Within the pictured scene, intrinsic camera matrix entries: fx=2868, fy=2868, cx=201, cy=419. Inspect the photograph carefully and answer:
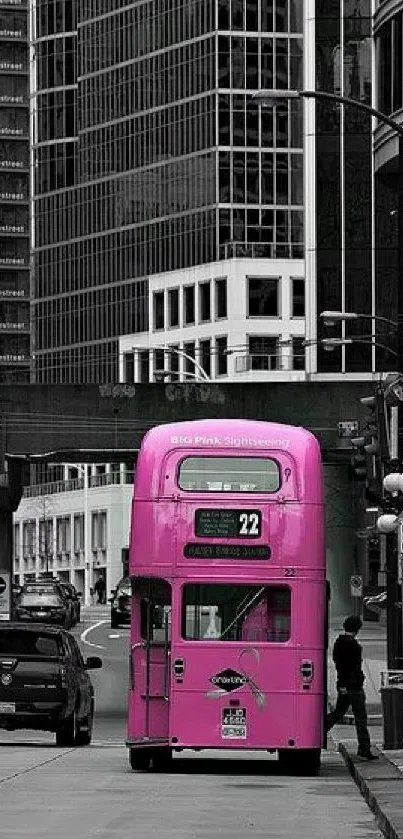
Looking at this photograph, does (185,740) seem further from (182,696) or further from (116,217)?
(116,217)

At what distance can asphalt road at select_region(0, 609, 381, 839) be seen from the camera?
23125mm

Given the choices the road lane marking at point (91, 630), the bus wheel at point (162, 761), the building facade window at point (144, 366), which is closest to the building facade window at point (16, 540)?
the building facade window at point (144, 366)

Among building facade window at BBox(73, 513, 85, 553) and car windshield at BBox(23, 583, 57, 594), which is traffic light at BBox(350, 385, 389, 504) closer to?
car windshield at BBox(23, 583, 57, 594)

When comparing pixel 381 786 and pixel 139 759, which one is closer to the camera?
pixel 381 786

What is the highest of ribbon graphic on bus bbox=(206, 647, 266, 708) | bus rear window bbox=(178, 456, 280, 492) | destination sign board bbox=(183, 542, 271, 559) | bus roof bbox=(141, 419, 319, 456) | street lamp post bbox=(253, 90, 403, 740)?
street lamp post bbox=(253, 90, 403, 740)

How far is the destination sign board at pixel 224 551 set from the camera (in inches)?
1247

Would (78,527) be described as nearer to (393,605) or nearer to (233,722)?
(393,605)

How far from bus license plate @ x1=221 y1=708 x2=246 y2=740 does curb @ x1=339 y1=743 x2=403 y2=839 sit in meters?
1.38

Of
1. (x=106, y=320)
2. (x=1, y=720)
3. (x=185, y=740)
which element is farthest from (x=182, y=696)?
(x=106, y=320)

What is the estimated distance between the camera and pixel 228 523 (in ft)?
104

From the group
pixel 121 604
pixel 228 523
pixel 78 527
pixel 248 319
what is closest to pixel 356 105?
pixel 228 523

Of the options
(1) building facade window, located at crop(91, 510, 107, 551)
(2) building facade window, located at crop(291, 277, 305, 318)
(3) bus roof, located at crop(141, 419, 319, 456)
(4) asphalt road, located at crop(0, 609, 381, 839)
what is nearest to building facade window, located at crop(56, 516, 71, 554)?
(1) building facade window, located at crop(91, 510, 107, 551)

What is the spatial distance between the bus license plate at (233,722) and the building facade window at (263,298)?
118334 mm

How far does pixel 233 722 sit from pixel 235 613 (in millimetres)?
1211
